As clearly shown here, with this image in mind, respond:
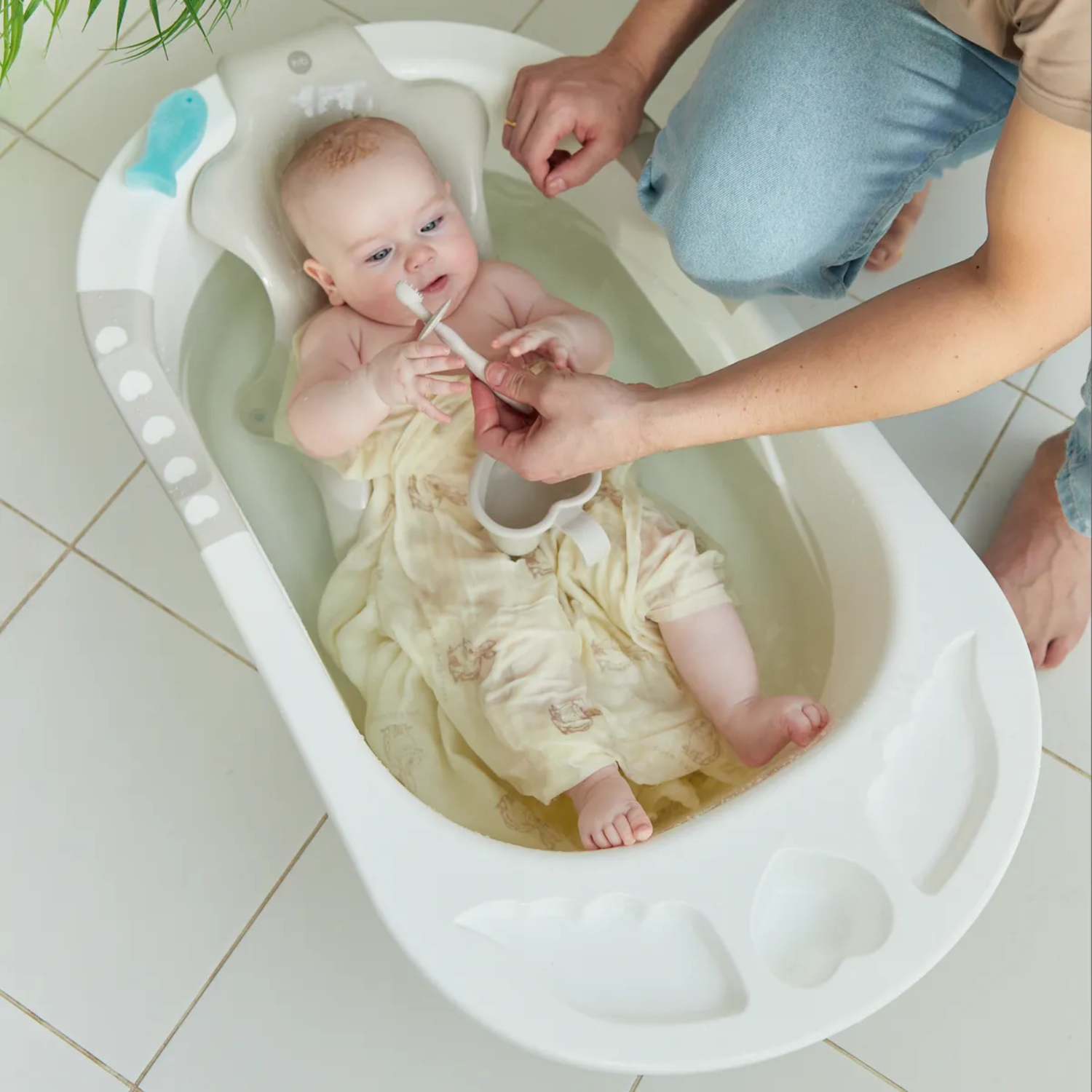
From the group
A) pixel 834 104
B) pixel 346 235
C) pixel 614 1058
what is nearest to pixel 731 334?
pixel 834 104

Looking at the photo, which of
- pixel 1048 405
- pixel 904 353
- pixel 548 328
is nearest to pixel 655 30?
pixel 548 328

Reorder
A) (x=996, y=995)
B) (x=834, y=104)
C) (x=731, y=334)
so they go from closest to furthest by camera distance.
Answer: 1. (x=834, y=104)
2. (x=731, y=334)
3. (x=996, y=995)

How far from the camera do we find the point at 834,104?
1021 millimetres

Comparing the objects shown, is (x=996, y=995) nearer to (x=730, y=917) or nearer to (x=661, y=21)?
(x=730, y=917)

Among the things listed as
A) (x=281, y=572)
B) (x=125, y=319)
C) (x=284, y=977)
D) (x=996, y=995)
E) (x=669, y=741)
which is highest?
(x=125, y=319)

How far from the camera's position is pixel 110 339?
98 cm

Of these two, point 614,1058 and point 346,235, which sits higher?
point 346,235

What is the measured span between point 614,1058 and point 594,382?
53cm

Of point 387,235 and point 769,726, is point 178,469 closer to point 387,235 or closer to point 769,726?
point 387,235

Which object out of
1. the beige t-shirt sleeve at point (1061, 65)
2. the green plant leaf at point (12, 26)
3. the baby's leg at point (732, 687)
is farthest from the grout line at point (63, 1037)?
the beige t-shirt sleeve at point (1061, 65)

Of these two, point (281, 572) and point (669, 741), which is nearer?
point (669, 741)

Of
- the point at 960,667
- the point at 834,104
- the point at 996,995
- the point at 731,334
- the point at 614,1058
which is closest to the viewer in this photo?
the point at 614,1058

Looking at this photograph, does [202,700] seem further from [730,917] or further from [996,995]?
[996,995]

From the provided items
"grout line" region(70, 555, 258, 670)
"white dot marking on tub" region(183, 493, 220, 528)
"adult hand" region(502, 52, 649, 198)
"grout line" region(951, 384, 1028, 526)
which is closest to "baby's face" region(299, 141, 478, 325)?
"adult hand" region(502, 52, 649, 198)
